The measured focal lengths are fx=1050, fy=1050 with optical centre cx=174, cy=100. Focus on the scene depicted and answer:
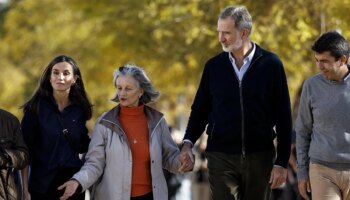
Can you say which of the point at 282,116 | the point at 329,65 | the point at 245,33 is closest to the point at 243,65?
the point at 245,33

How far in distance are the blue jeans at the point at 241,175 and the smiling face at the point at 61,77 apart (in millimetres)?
1550

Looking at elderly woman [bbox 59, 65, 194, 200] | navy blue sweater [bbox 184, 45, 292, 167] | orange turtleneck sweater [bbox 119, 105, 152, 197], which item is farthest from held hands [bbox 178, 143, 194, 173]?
orange turtleneck sweater [bbox 119, 105, 152, 197]

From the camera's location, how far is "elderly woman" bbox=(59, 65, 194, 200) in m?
9.20

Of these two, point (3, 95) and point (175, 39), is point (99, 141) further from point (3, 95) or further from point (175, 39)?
point (3, 95)

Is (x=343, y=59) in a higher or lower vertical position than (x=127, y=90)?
higher

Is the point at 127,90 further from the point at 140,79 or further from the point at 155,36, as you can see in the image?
the point at 155,36

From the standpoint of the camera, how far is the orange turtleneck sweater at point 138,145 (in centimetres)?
928

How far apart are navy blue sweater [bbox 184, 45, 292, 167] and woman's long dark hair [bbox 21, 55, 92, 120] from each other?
126cm

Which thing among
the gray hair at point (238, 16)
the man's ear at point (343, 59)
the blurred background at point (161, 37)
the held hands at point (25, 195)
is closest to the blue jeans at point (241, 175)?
the man's ear at point (343, 59)

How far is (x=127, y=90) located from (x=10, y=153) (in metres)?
1.20

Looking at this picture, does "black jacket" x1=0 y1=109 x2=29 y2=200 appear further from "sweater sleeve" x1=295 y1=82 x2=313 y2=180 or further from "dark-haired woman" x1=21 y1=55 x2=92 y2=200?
"sweater sleeve" x1=295 y1=82 x2=313 y2=180

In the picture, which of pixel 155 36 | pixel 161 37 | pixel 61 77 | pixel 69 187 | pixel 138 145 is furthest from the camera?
pixel 155 36

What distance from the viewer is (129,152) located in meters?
9.27

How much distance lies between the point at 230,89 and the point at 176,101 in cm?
2618
